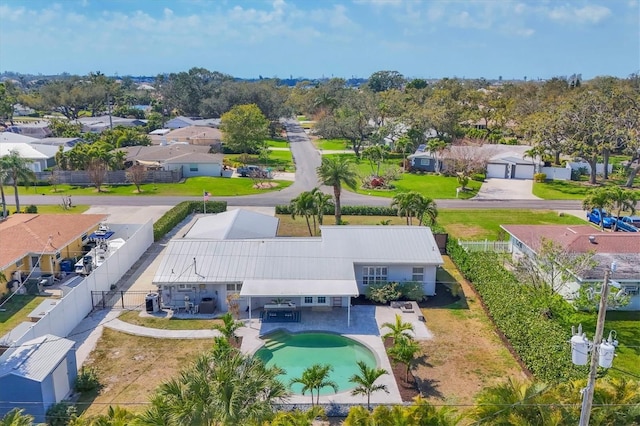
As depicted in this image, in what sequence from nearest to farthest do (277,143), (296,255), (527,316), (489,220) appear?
1. (527,316)
2. (296,255)
3. (489,220)
4. (277,143)

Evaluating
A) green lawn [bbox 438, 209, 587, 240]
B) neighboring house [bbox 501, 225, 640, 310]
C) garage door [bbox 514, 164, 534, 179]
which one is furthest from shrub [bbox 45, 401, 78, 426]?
garage door [bbox 514, 164, 534, 179]

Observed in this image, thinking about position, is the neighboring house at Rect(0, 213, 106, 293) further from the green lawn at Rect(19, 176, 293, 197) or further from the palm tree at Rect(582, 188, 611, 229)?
the palm tree at Rect(582, 188, 611, 229)

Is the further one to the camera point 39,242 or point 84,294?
point 39,242

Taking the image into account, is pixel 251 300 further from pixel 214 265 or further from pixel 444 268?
pixel 444 268

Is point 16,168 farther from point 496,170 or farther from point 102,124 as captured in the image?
point 102,124

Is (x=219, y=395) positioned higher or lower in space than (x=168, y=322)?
higher

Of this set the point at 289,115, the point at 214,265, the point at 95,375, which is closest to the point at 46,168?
the point at 214,265

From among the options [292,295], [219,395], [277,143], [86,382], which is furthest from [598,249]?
[277,143]
